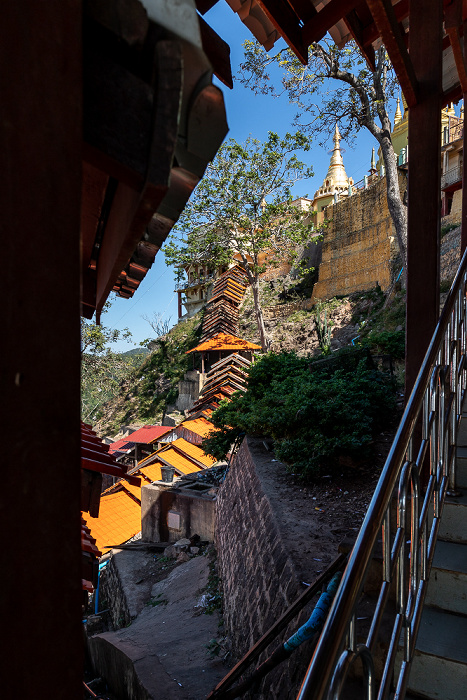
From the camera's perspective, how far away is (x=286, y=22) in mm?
3555

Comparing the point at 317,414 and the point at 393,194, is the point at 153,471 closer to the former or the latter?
the point at 317,414

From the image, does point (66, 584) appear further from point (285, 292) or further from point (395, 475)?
point (285, 292)

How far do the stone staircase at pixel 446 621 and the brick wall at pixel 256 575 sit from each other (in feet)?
3.65

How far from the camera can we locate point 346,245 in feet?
84.5

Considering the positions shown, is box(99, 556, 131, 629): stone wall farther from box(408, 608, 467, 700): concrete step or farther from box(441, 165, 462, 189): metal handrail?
box(441, 165, 462, 189): metal handrail

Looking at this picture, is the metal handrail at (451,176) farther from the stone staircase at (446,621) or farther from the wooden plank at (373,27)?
the stone staircase at (446,621)

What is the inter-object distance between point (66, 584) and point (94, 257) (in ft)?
6.65

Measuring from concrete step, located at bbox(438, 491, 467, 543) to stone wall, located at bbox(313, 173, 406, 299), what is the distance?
2054cm

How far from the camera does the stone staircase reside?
2072 millimetres

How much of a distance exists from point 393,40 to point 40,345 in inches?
141

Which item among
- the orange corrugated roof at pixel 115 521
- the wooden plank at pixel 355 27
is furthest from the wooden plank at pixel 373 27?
the orange corrugated roof at pixel 115 521

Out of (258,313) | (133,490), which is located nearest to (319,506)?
(133,490)

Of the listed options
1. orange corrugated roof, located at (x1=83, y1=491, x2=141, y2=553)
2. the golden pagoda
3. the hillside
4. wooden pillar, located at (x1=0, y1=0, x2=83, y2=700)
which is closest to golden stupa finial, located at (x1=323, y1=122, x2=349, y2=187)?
the golden pagoda

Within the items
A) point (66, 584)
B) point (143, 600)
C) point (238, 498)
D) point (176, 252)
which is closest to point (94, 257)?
point (66, 584)
